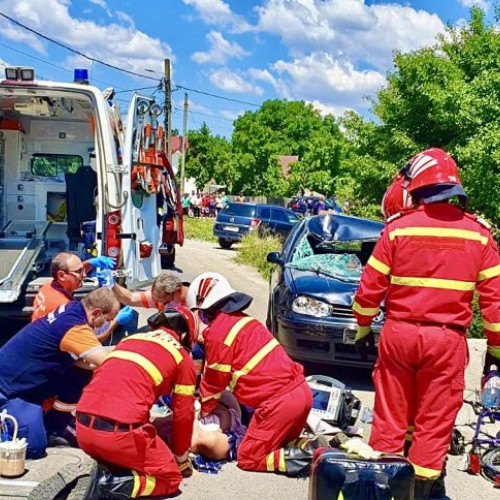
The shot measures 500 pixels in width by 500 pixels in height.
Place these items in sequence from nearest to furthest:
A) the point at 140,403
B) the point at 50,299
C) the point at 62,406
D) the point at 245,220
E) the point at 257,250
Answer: the point at 140,403, the point at 62,406, the point at 50,299, the point at 257,250, the point at 245,220

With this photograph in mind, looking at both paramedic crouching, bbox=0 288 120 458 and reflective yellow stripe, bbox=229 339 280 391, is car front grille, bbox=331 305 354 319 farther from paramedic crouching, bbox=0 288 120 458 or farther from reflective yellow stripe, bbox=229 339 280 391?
paramedic crouching, bbox=0 288 120 458

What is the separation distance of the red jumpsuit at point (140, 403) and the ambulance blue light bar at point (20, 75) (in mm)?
4205

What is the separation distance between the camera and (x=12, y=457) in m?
4.43

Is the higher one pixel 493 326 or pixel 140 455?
pixel 493 326

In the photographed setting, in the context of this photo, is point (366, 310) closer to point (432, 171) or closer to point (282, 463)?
point (432, 171)

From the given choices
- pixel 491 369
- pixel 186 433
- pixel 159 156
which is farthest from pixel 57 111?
pixel 491 369

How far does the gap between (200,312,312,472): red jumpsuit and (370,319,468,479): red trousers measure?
75 centimetres

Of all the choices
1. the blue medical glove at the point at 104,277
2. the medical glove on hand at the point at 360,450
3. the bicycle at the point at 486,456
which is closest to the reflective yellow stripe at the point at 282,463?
the medical glove on hand at the point at 360,450

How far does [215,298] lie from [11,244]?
4512 mm

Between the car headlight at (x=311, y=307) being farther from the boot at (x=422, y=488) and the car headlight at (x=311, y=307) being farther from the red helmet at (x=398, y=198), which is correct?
the boot at (x=422, y=488)

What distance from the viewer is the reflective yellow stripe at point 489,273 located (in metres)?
3.91

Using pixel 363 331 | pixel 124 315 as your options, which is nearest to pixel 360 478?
pixel 363 331

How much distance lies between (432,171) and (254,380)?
172 cm

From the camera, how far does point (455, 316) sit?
3857 millimetres
